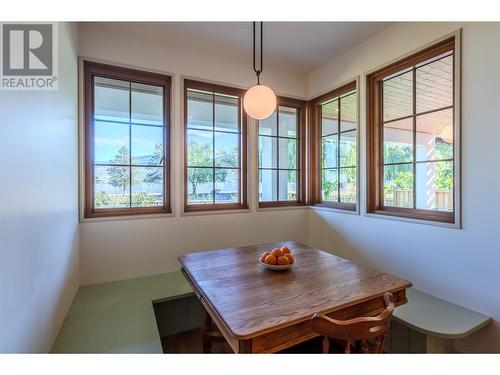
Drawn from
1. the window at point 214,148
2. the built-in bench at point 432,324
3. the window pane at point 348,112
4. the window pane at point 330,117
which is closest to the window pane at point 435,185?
the built-in bench at point 432,324

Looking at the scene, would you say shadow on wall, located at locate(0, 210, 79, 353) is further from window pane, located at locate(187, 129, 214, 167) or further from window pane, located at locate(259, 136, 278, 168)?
window pane, located at locate(259, 136, 278, 168)

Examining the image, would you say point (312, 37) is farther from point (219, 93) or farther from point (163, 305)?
point (163, 305)

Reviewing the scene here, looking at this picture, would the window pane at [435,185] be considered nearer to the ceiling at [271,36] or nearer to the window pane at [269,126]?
the ceiling at [271,36]

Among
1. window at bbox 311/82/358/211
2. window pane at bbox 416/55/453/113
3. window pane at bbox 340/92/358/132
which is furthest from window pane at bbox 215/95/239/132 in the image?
window pane at bbox 416/55/453/113

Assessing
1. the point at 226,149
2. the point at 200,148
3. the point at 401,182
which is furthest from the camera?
the point at 226,149

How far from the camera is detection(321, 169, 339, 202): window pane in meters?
2.92

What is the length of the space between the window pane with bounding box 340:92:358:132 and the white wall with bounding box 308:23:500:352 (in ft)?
1.77

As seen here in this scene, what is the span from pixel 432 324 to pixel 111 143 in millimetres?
2834

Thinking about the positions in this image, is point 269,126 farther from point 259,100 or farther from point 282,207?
point 259,100

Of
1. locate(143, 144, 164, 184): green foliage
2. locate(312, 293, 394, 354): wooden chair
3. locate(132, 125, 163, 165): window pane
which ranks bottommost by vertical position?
locate(312, 293, 394, 354): wooden chair

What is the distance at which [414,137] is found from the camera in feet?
6.97

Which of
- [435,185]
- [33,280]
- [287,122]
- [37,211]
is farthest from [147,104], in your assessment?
[435,185]

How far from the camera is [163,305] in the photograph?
2102mm
